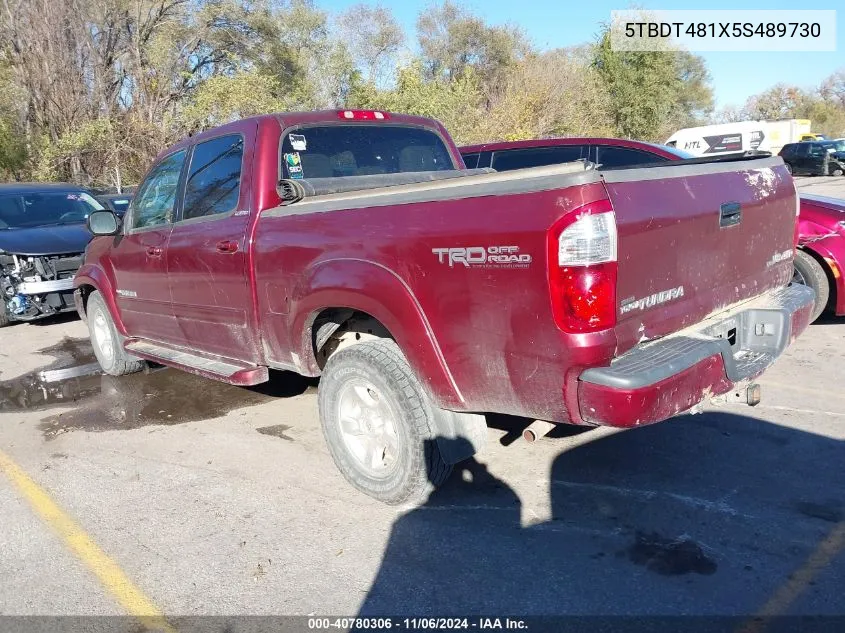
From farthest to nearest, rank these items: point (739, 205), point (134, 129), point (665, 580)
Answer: point (134, 129), point (739, 205), point (665, 580)

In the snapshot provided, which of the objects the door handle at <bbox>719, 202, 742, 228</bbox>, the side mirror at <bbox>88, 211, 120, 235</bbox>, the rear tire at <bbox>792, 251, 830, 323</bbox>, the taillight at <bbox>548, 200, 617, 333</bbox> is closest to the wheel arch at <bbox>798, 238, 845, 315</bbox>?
the rear tire at <bbox>792, 251, 830, 323</bbox>

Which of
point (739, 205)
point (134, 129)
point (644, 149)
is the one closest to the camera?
point (739, 205)

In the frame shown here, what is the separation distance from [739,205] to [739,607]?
6.11 feet

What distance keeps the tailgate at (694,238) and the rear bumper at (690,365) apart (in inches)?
2.9

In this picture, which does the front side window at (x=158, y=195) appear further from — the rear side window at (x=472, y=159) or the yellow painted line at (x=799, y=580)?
the rear side window at (x=472, y=159)

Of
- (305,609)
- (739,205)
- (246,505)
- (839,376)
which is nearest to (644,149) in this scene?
(839,376)

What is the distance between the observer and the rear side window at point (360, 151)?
4281 millimetres

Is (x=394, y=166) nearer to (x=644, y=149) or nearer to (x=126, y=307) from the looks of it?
(x=126, y=307)

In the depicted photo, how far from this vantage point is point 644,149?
26.0 feet

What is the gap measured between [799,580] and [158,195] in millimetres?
4773

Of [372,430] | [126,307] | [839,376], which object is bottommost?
[839,376]

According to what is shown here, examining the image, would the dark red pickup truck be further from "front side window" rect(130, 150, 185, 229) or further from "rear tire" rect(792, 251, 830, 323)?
"rear tire" rect(792, 251, 830, 323)

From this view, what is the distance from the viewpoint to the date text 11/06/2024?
2703 millimetres

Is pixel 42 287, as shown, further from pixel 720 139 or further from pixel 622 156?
pixel 720 139
